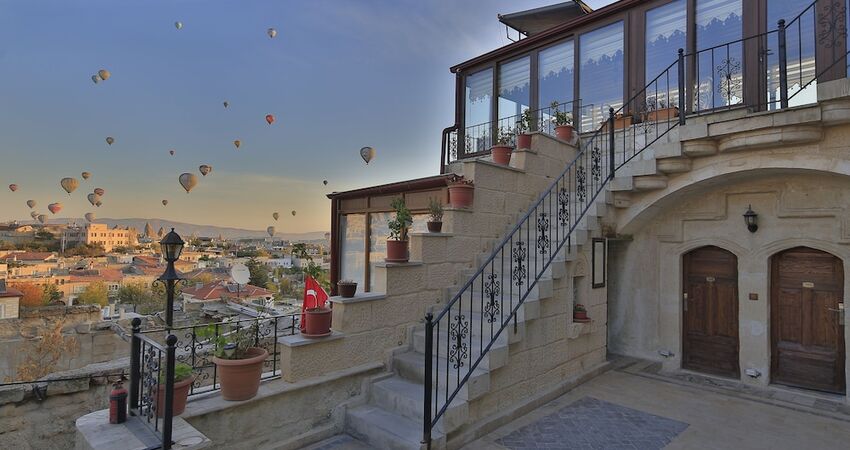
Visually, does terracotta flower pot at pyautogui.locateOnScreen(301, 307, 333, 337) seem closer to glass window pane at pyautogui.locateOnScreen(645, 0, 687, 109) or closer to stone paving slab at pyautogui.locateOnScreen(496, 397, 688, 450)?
stone paving slab at pyautogui.locateOnScreen(496, 397, 688, 450)

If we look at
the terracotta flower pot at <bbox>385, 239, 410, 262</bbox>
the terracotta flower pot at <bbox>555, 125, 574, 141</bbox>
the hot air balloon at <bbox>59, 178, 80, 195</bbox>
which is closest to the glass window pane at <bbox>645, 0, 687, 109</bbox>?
the terracotta flower pot at <bbox>555, 125, 574, 141</bbox>

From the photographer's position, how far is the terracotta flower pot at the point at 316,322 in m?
3.56

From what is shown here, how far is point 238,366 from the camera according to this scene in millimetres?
3045

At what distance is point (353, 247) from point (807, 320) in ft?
23.2

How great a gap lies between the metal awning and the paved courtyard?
303 inches

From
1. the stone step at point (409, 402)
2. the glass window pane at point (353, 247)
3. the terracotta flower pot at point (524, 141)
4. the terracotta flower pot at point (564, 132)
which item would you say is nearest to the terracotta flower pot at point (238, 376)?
the stone step at point (409, 402)

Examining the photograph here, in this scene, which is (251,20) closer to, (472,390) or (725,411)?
(472,390)

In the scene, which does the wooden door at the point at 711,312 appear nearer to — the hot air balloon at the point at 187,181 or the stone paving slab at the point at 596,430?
the stone paving slab at the point at 596,430

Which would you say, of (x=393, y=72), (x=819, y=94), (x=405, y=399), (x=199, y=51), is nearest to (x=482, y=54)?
(x=393, y=72)

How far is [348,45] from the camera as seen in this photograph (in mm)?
10461

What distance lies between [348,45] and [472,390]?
376 inches

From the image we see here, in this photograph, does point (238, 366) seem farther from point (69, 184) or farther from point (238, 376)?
point (69, 184)

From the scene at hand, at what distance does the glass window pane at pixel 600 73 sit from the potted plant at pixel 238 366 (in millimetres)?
6195

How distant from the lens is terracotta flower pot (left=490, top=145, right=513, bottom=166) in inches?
213
